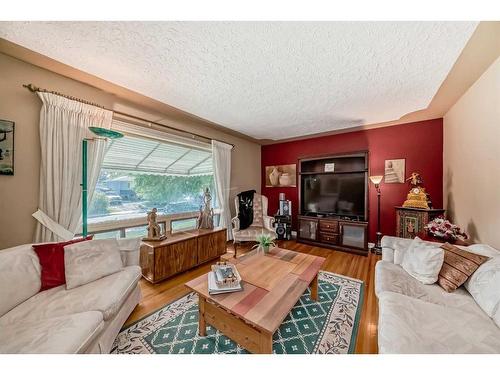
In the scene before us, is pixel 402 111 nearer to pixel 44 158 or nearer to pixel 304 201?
pixel 304 201

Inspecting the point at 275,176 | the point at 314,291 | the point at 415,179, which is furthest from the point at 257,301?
the point at 275,176

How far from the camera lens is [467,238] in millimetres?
2166

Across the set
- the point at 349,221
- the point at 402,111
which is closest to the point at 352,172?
the point at 349,221

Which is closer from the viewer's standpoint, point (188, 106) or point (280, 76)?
point (280, 76)

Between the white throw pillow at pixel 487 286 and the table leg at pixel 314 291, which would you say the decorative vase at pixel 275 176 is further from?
the white throw pillow at pixel 487 286

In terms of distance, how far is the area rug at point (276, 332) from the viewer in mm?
1370

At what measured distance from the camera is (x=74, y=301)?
1298 millimetres

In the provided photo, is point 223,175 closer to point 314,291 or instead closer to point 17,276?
point 314,291

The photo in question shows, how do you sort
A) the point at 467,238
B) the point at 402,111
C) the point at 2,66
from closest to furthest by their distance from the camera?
the point at 2,66 → the point at 467,238 → the point at 402,111

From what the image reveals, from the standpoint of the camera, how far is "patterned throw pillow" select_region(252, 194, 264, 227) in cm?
398

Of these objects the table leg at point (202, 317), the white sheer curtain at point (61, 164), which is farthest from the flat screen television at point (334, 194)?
the white sheer curtain at point (61, 164)
